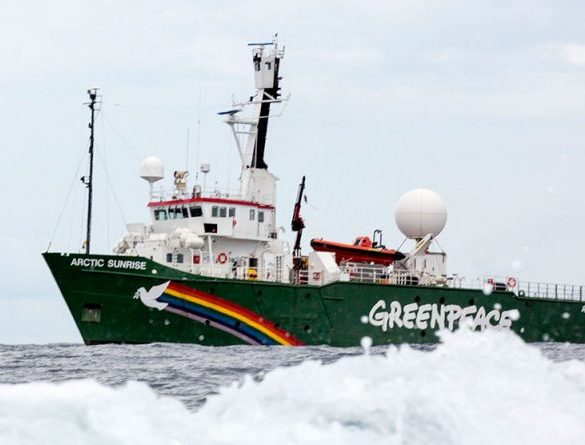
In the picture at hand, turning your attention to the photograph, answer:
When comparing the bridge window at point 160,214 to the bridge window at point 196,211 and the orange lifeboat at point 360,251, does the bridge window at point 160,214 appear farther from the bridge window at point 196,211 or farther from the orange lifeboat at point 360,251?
the orange lifeboat at point 360,251

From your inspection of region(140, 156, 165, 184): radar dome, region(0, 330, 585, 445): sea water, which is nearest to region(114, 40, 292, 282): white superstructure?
region(140, 156, 165, 184): radar dome

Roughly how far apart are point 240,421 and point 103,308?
2557 centimetres

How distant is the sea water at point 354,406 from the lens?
1769 cm

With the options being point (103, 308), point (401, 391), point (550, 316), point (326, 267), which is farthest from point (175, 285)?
point (401, 391)

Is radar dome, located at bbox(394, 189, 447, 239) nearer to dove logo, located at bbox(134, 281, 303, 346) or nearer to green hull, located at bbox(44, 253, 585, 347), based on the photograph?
green hull, located at bbox(44, 253, 585, 347)

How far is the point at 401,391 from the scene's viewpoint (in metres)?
19.9

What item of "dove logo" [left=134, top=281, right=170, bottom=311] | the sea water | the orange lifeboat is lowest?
the sea water

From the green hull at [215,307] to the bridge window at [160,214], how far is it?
4.47 metres

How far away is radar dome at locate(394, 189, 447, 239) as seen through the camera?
169 feet

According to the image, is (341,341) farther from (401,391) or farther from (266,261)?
(401,391)

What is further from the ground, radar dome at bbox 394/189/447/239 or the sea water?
radar dome at bbox 394/189/447/239

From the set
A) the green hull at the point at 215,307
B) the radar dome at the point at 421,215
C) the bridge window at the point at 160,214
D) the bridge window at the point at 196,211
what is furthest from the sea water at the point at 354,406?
the radar dome at the point at 421,215

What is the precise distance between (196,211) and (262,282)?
4.10 m

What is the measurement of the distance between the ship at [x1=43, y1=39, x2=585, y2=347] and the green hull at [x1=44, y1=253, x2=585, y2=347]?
33mm
